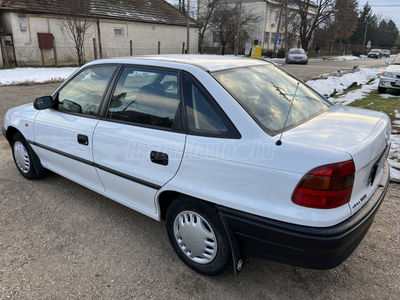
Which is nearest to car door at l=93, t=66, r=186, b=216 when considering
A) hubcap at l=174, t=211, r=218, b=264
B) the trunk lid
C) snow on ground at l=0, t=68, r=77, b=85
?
hubcap at l=174, t=211, r=218, b=264

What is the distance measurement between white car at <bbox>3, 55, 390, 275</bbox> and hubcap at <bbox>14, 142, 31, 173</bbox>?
1088 millimetres

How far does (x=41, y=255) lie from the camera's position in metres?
2.73

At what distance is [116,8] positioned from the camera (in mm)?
24703

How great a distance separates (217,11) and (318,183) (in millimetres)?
→ 39093

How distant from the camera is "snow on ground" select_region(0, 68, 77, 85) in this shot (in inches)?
547

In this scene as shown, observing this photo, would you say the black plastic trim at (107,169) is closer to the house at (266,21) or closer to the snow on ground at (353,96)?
the snow on ground at (353,96)

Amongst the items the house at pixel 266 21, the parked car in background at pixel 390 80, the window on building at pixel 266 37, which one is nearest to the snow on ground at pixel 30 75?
the parked car in background at pixel 390 80

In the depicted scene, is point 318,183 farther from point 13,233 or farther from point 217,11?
point 217,11

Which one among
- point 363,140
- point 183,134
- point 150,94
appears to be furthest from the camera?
point 150,94

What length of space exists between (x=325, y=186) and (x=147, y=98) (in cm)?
164

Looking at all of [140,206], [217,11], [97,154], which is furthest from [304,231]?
[217,11]

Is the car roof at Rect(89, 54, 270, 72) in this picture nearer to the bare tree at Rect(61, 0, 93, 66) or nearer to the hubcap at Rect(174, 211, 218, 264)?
the hubcap at Rect(174, 211, 218, 264)

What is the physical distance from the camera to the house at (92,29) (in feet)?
62.9

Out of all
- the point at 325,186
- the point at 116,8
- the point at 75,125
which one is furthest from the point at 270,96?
the point at 116,8
